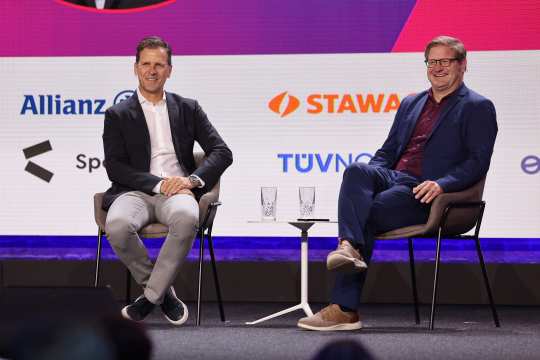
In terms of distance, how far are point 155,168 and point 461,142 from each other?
4.61ft

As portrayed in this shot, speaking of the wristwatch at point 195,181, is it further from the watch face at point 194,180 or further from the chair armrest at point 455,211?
the chair armrest at point 455,211

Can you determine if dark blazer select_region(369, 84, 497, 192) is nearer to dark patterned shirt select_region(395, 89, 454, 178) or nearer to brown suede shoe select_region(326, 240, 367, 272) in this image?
dark patterned shirt select_region(395, 89, 454, 178)

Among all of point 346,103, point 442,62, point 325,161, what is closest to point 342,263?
point 442,62

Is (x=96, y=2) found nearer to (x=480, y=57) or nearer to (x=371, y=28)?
(x=371, y=28)

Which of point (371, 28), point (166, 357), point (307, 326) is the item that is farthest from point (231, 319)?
point (371, 28)

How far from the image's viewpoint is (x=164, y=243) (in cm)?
337

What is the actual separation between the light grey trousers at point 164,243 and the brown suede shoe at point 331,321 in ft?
1.94

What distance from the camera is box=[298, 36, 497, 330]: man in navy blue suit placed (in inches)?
128

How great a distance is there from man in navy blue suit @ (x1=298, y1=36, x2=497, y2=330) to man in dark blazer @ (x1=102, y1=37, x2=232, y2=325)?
2.18ft

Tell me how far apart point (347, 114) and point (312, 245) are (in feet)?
2.48

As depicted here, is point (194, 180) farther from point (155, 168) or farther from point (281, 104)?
point (281, 104)

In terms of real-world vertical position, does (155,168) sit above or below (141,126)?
below

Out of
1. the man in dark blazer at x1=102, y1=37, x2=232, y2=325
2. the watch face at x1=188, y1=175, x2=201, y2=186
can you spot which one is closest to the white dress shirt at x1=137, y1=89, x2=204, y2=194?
the man in dark blazer at x1=102, y1=37, x2=232, y2=325

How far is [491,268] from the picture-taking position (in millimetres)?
4340
